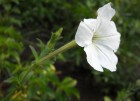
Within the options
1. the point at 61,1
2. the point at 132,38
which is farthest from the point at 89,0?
the point at 132,38

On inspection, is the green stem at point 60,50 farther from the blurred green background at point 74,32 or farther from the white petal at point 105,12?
the blurred green background at point 74,32

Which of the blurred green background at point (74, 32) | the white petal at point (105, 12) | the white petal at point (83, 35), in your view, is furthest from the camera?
the blurred green background at point (74, 32)

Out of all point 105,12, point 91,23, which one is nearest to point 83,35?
point 91,23

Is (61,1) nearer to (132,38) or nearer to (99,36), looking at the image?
(132,38)

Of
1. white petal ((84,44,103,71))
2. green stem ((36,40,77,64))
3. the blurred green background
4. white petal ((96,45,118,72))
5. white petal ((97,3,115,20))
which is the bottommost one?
the blurred green background

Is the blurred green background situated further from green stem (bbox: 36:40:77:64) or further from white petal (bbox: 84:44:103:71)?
white petal (bbox: 84:44:103:71)

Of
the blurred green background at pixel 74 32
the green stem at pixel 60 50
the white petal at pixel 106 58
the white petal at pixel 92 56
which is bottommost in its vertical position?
the blurred green background at pixel 74 32

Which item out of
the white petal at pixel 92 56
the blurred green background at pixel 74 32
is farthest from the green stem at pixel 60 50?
the blurred green background at pixel 74 32

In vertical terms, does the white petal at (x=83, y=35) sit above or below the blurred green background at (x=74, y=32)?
above

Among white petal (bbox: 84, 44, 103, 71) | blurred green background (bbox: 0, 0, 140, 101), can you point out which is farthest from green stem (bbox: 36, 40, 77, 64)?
blurred green background (bbox: 0, 0, 140, 101)
